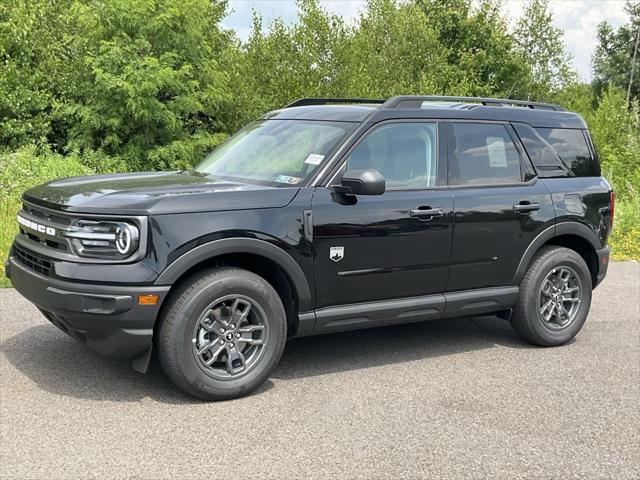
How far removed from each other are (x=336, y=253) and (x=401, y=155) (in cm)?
96

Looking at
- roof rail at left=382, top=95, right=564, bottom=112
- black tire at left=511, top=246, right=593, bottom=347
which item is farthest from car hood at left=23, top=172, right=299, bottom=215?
black tire at left=511, top=246, right=593, bottom=347

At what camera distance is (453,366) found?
17.9 ft

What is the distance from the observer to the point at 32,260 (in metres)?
4.61

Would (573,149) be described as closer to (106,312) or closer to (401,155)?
(401,155)

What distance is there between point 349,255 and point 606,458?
1986 millimetres

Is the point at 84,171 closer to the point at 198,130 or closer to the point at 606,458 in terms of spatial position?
the point at 198,130

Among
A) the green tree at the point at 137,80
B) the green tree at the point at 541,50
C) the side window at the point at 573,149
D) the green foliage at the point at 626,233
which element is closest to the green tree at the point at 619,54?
the green tree at the point at 541,50

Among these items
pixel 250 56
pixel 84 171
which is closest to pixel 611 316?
pixel 84 171

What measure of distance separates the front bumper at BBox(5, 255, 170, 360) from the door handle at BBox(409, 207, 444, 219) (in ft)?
6.09

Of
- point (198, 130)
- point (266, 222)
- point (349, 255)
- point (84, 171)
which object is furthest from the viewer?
point (198, 130)

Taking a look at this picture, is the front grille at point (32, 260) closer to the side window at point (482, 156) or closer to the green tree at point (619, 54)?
the side window at point (482, 156)

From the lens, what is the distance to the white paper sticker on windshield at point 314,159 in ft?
16.4

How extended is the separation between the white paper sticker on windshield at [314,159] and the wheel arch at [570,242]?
1.93 metres

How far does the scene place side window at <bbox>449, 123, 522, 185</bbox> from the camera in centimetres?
551
